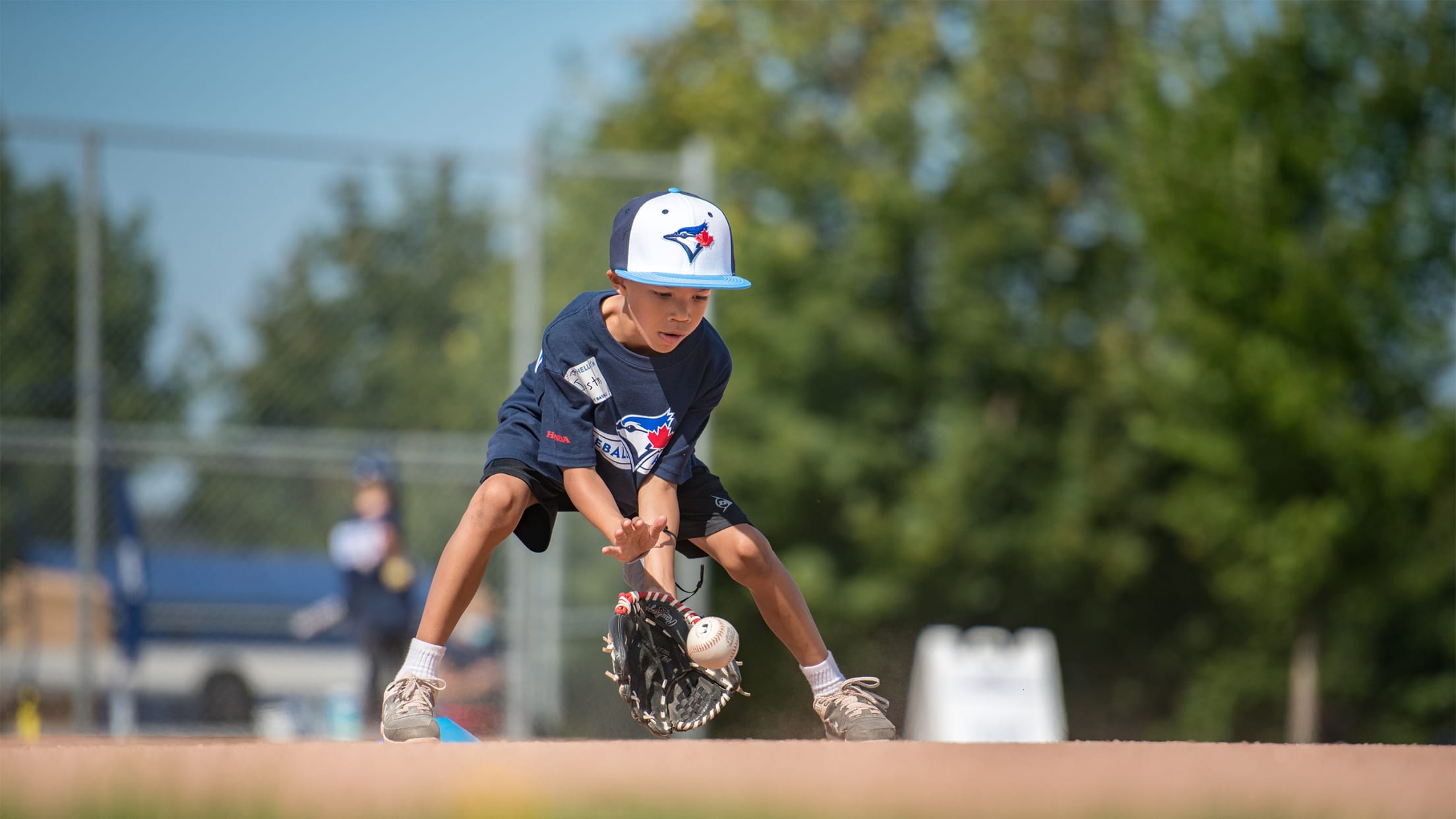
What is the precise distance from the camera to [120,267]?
35.0 ft

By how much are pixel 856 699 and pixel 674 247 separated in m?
1.53

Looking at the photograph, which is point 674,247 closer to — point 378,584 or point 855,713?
point 855,713

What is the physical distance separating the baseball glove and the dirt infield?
24.1 inches

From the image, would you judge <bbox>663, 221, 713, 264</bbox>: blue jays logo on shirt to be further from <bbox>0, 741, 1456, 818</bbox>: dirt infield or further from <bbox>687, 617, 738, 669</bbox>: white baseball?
<bbox>0, 741, 1456, 818</bbox>: dirt infield

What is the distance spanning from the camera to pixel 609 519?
4.17m

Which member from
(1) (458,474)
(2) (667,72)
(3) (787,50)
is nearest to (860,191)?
(3) (787,50)

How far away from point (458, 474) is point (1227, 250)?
985cm

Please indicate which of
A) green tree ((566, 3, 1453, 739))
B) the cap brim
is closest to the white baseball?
the cap brim

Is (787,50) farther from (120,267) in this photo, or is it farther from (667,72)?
(120,267)

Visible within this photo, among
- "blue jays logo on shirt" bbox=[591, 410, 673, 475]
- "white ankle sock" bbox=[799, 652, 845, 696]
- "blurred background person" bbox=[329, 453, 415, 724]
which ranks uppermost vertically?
"blue jays logo on shirt" bbox=[591, 410, 673, 475]

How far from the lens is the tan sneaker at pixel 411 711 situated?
4.39 m

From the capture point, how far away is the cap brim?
4.31 m

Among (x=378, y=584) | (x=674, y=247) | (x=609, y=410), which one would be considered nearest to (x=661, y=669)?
(x=609, y=410)

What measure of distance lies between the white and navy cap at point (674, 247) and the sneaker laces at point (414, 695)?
4.31 feet
